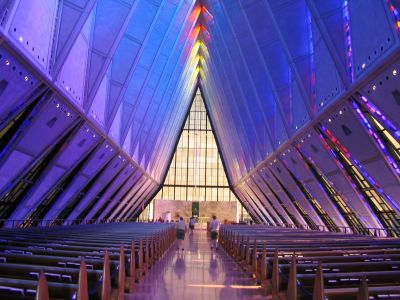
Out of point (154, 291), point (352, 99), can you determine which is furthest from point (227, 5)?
point (154, 291)

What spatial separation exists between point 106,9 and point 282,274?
10325 mm

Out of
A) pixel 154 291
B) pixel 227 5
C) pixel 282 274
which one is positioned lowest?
pixel 154 291

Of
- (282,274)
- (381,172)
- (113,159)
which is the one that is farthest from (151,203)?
(282,274)

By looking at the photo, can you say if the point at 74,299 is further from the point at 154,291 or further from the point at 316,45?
the point at 316,45

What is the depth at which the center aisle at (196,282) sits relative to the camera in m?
7.83

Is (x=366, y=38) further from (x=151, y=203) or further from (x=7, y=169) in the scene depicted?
(x=151, y=203)

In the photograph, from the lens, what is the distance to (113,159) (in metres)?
20.3

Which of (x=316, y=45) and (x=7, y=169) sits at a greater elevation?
(x=316, y=45)

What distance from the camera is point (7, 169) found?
11.5 meters

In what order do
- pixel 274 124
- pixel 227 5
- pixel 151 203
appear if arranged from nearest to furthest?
pixel 227 5 < pixel 274 124 < pixel 151 203

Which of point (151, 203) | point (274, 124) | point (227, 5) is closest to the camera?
point (227, 5)

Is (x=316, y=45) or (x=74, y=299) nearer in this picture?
(x=74, y=299)

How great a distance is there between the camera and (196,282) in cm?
938

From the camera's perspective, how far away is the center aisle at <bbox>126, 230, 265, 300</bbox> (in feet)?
25.7
